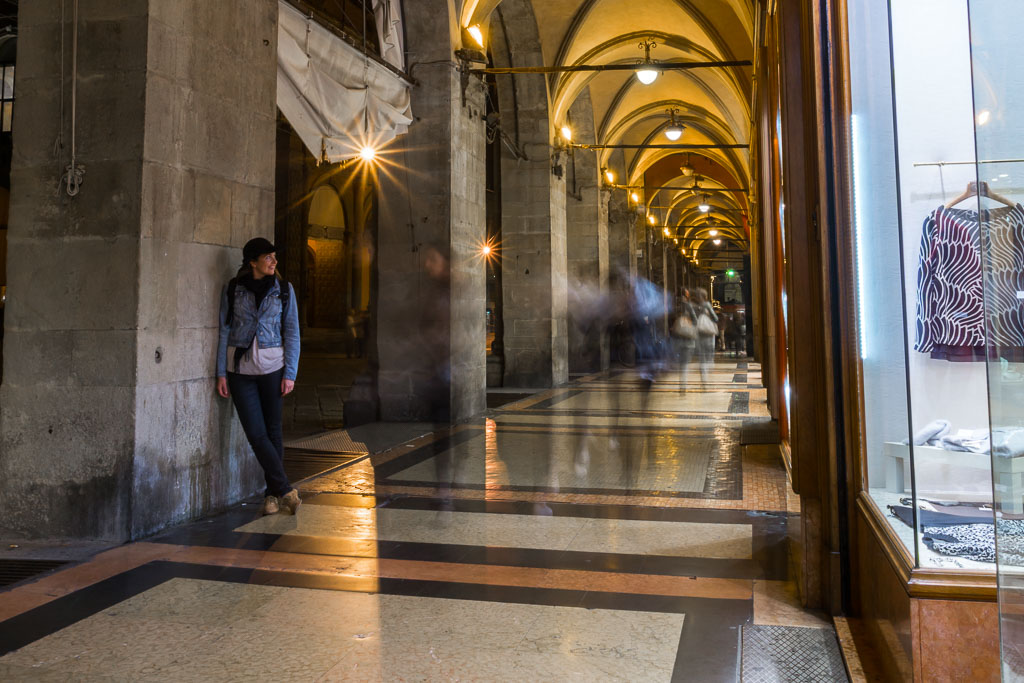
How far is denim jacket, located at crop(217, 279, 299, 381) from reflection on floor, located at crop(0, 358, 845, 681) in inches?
37.5

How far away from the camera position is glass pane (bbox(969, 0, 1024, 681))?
0.94 meters

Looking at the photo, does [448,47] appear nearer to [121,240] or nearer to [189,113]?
[189,113]

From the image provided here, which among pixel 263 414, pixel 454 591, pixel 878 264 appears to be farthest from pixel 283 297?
pixel 878 264

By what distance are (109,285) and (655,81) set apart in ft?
53.5

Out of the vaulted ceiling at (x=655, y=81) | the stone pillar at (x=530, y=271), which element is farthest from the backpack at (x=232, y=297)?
the stone pillar at (x=530, y=271)

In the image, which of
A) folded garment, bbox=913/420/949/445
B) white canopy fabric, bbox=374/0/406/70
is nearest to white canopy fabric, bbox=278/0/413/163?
white canopy fabric, bbox=374/0/406/70

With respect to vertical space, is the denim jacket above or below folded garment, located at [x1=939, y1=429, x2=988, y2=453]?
above

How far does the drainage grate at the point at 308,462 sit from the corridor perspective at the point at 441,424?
0.16 feet

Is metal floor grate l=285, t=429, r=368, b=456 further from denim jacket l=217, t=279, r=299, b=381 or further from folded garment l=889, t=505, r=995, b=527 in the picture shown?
folded garment l=889, t=505, r=995, b=527

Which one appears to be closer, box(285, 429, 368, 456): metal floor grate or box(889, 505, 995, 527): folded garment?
box(889, 505, 995, 527): folded garment

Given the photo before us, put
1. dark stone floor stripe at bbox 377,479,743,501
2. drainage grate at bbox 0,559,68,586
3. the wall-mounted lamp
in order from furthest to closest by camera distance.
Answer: the wall-mounted lamp, dark stone floor stripe at bbox 377,479,743,501, drainage grate at bbox 0,559,68,586

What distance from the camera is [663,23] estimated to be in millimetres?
13930

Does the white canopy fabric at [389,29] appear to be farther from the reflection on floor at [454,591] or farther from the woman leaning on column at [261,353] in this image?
the reflection on floor at [454,591]

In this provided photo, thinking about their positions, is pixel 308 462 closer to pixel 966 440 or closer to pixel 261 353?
pixel 261 353
